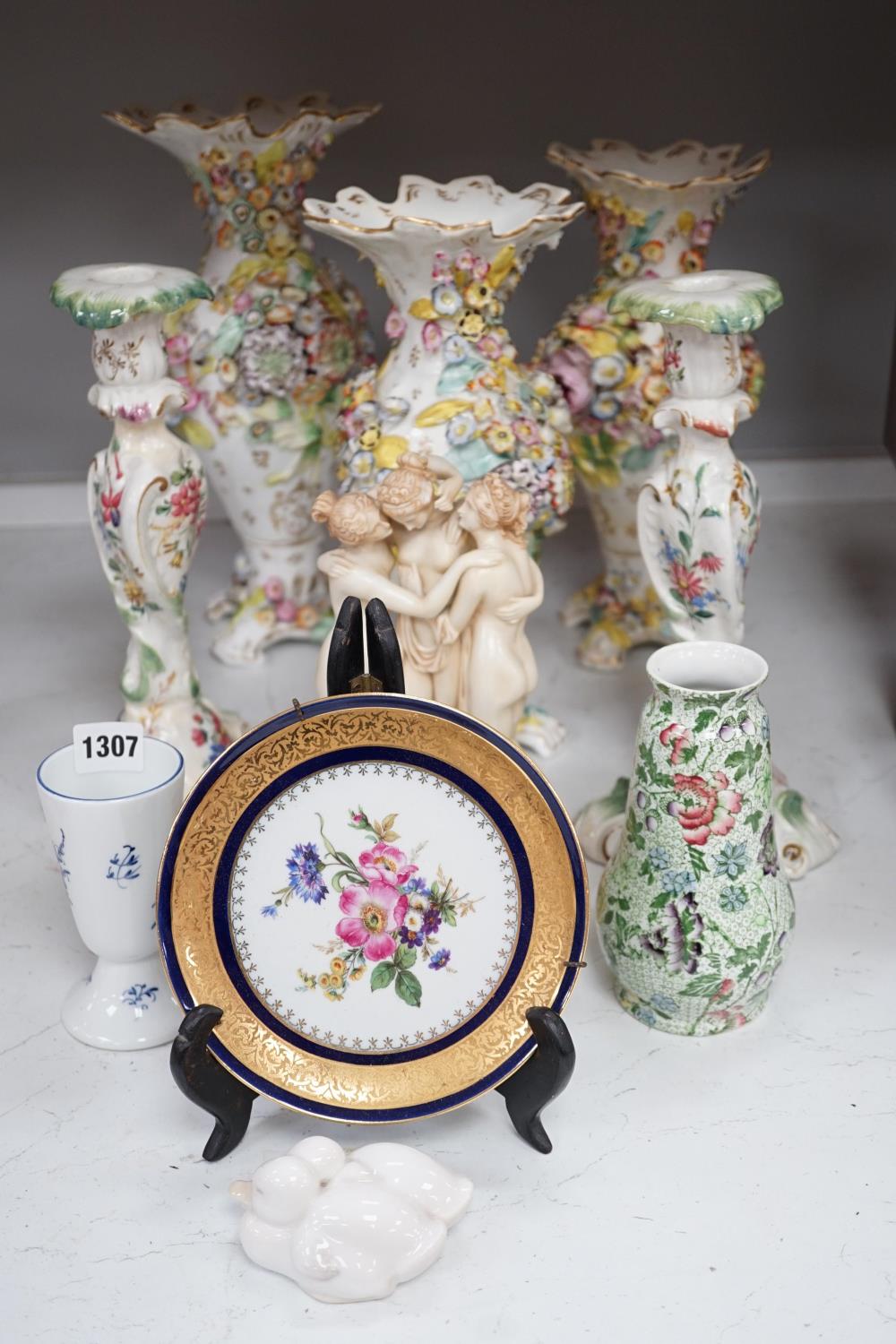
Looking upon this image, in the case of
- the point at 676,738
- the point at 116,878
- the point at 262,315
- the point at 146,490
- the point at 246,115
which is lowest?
the point at 116,878

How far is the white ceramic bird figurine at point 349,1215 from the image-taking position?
1.30 metres

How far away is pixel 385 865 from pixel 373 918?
5 cm

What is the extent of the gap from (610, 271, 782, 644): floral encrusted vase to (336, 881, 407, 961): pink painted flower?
565 mm

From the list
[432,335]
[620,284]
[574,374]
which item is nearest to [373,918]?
[432,335]

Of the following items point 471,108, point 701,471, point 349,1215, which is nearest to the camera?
point 349,1215

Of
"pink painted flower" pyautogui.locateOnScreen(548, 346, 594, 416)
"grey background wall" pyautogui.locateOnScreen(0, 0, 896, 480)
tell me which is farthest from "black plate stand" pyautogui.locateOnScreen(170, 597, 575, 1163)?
"grey background wall" pyautogui.locateOnScreen(0, 0, 896, 480)

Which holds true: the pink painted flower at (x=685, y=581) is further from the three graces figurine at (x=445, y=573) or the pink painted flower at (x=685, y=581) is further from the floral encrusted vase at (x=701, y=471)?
the three graces figurine at (x=445, y=573)

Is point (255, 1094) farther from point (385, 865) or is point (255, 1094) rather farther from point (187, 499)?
point (187, 499)

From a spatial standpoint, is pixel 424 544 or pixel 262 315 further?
pixel 262 315

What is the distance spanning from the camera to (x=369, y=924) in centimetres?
146

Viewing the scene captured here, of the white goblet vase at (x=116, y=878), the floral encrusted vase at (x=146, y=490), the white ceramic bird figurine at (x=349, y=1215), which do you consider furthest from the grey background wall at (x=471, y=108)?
the white ceramic bird figurine at (x=349, y=1215)

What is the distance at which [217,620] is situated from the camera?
A: 248 centimetres

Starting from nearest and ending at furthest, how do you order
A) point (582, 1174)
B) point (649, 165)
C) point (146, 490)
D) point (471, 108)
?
point (582, 1174), point (146, 490), point (649, 165), point (471, 108)

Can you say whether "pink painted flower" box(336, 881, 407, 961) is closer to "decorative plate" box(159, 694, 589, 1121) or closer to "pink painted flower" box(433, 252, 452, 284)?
"decorative plate" box(159, 694, 589, 1121)
